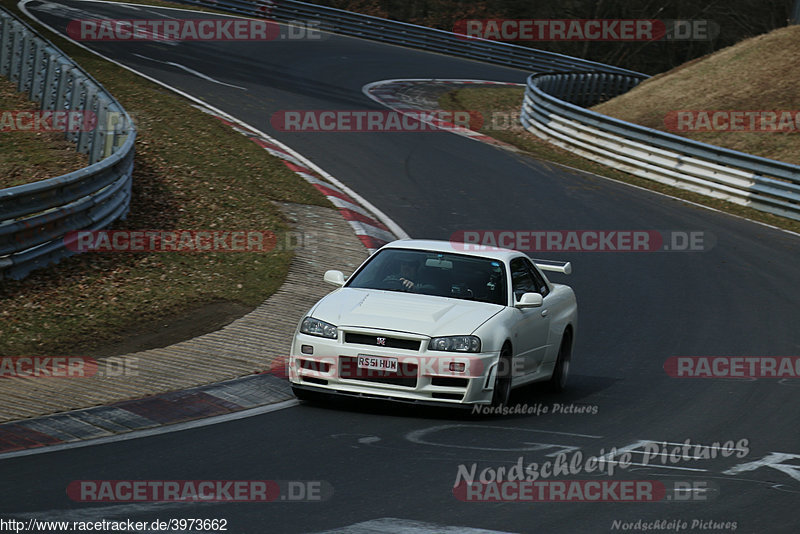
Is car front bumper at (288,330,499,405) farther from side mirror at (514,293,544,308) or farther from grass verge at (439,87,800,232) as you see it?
grass verge at (439,87,800,232)

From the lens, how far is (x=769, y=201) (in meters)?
23.7

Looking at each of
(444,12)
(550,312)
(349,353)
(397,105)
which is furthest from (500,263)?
(444,12)

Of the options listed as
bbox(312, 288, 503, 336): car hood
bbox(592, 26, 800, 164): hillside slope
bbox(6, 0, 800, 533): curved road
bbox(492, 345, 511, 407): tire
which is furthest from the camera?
bbox(592, 26, 800, 164): hillside slope

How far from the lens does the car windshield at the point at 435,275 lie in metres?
10.4

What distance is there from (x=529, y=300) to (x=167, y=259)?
5.89 m

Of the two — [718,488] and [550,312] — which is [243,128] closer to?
[550,312]

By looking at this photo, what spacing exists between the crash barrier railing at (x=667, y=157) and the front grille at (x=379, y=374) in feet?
52.5

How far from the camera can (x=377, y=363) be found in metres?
9.34

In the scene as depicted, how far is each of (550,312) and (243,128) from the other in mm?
15038

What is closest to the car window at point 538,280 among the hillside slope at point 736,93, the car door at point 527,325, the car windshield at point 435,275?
the car door at point 527,325

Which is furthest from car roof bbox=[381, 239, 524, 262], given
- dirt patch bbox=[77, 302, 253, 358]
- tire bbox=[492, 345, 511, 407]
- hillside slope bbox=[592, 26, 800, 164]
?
hillside slope bbox=[592, 26, 800, 164]

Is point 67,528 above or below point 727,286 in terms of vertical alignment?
above

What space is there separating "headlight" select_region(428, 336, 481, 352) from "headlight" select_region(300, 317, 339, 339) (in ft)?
2.75

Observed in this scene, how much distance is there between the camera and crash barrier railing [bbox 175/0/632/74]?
45.0 m
